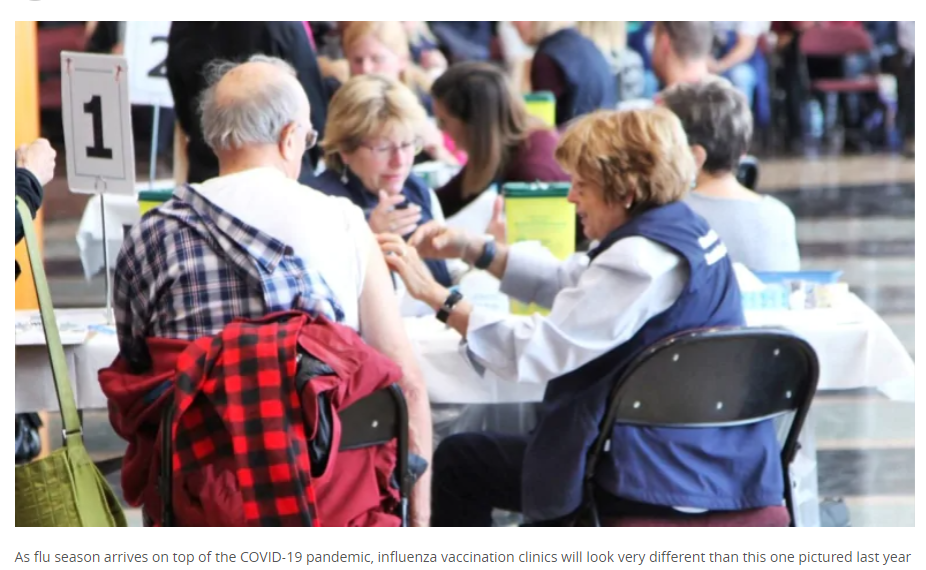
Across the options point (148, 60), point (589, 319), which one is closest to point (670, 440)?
point (589, 319)

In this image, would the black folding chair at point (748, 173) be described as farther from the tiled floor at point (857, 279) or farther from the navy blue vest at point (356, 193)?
the navy blue vest at point (356, 193)

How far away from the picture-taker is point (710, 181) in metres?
2.92

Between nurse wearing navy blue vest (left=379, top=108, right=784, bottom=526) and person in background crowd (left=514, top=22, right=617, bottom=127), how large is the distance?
Result: 2795mm

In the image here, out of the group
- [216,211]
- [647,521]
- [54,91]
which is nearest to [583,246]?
[647,521]

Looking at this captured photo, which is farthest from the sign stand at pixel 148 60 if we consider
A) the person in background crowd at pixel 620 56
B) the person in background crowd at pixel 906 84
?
the person in background crowd at pixel 906 84

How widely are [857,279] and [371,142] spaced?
9.07 ft

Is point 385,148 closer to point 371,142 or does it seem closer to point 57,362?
point 371,142

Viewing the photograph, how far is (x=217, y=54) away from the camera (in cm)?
352

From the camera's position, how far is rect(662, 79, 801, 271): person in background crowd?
286cm

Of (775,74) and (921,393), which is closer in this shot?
(921,393)

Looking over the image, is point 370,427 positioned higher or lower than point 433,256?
lower

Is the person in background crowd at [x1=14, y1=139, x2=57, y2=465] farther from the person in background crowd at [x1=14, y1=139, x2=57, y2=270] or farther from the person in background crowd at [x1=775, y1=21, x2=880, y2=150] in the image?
the person in background crowd at [x1=775, y1=21, x2=880, y2=150]
